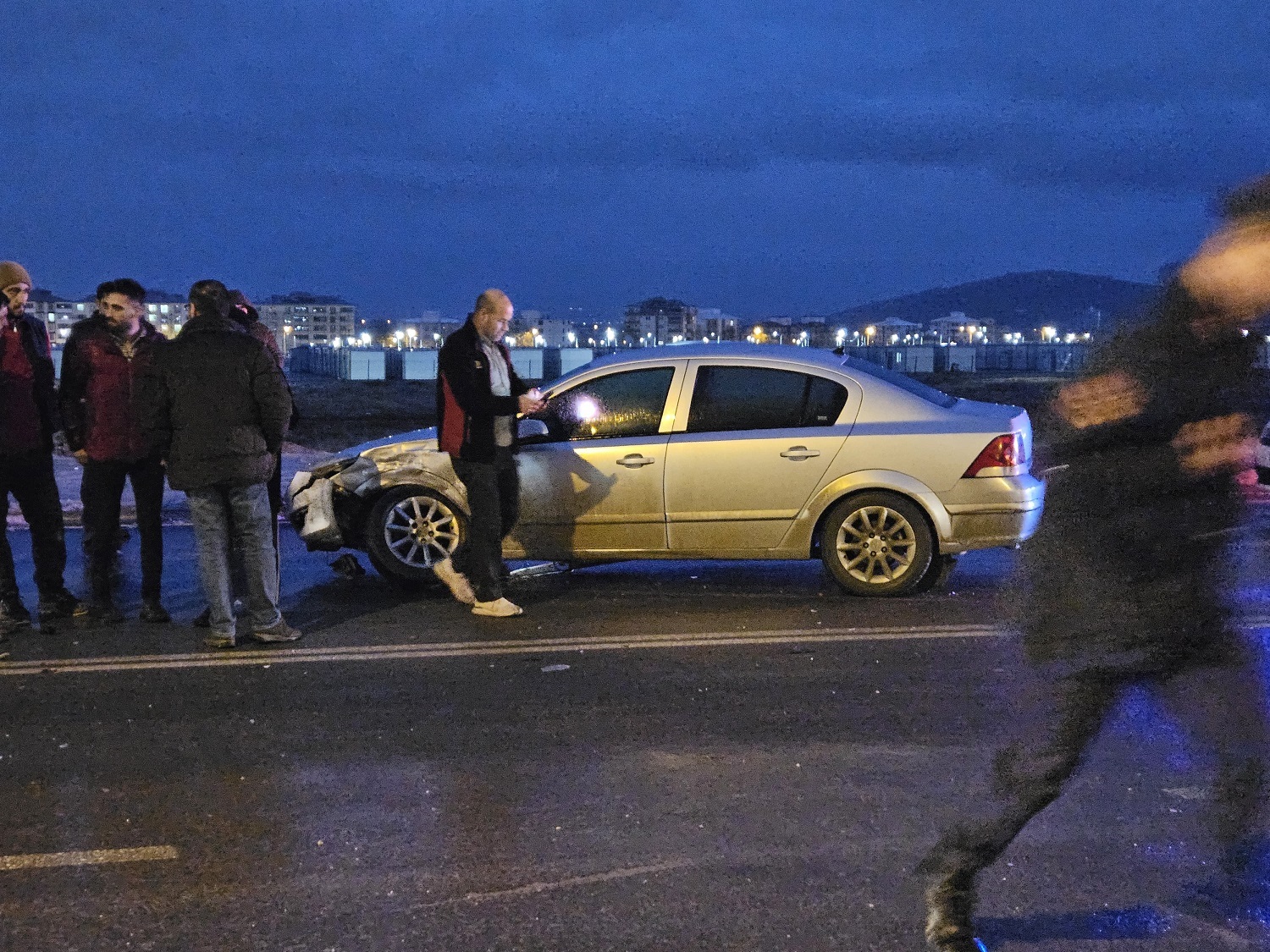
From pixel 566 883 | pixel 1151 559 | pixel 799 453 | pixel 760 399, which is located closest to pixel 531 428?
pixel 760 399

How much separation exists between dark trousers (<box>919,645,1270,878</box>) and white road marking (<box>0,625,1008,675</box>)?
11.3 feet

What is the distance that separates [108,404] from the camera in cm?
734

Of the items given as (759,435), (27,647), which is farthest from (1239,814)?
(27,647)

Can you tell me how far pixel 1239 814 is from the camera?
348 cm

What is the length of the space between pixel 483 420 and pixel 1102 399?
15.9 ft

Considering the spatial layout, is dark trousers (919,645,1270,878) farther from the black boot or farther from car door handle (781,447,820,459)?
car door handle (781,447,820,459)

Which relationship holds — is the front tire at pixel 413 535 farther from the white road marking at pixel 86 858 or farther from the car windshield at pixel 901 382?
the white road marking at pixel 86 858

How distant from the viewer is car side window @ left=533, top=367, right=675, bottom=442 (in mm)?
8258

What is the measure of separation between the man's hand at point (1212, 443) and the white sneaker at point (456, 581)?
542cm

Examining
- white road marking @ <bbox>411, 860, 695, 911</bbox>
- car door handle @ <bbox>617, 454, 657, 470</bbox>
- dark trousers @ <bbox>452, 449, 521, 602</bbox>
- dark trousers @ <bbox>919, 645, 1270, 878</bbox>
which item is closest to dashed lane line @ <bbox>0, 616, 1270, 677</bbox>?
dark trousers @ <bbox>452, 449, 521, 602</bbox>

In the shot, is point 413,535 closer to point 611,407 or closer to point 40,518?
point 611,407

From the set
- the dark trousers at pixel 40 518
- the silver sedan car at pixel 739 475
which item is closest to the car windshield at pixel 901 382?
the silver sedan car at pixel 739 475

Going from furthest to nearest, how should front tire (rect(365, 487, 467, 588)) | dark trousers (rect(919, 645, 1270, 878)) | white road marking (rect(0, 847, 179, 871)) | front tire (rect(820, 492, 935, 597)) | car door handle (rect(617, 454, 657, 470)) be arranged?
front tire (rect(365, 487, 467, 588)) → car door handle (rect(617, 454, 657, 470)) → front tire (rect(820, 492, 935, 597)) → white road marking (rect(0, 847, 179, 871)) → dark trousers (rect(919, 645, 1270, 878))

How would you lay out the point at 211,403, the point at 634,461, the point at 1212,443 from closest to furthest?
the point at 1212,443 < the point at 211,403 < the point at 634,461
